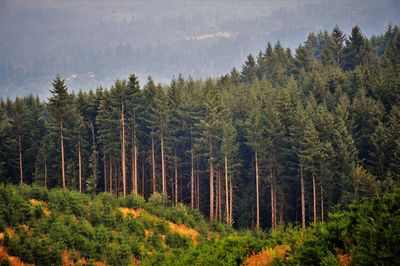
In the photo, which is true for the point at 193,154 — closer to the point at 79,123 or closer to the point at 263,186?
the point at 263,186

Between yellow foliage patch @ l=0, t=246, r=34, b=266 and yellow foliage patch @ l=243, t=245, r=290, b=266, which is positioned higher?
yellow foliage patch @ l=243, t=245, r=290, b=266

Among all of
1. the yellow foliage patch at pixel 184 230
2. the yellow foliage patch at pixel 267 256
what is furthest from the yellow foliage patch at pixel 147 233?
the yellow foliage patch at pixel 267 256

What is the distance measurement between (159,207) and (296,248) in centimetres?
3236

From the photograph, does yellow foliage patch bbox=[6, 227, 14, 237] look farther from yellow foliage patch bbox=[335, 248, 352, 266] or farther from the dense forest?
yellow foliage patch bbox=[335, 248, 352, 266]

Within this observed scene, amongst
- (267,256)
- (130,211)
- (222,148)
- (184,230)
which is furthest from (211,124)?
(267,256)

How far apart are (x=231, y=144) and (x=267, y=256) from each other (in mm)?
38335

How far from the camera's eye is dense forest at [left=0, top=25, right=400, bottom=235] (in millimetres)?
45844

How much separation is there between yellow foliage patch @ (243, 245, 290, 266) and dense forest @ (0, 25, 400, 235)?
28.5m

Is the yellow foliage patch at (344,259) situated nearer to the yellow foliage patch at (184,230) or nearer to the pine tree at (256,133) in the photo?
the yellow foliage patch at (184,230)

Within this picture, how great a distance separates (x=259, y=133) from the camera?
5069 cm

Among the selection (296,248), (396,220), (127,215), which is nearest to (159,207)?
(127,215)

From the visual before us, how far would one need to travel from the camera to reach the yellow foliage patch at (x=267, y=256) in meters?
13.5

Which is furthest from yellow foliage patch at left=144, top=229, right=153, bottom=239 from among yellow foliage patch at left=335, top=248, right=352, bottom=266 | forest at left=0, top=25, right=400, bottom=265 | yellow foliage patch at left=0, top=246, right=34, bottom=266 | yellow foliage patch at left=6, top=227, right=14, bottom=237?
yellow foliage patch at left=335, top=248, right=352, bottom=266

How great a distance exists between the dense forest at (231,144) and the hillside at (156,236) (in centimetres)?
1003
